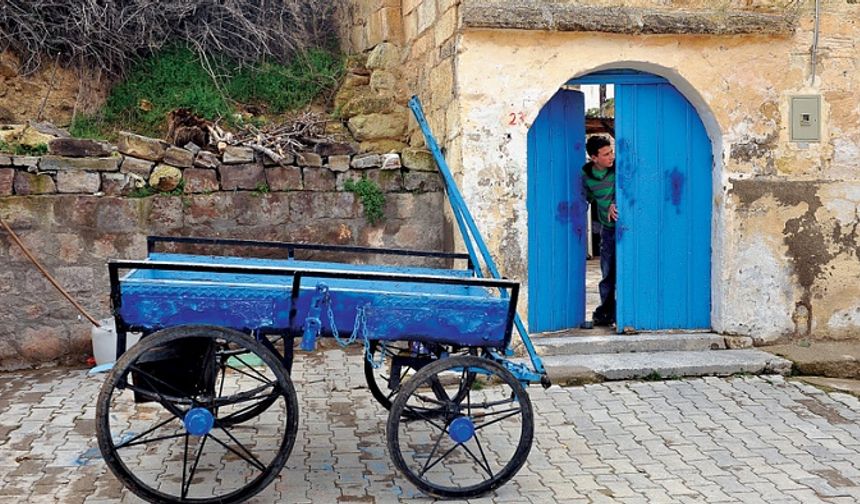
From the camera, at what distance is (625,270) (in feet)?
24.4

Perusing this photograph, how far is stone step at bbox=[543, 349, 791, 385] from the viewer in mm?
6594

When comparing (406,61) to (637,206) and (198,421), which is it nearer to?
(637,206)

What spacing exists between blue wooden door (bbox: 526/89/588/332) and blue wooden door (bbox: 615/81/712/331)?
0.35m

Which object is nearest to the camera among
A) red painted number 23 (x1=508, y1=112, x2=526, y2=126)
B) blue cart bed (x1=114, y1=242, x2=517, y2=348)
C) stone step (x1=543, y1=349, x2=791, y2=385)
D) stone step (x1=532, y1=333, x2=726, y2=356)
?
blue cart bed (x1=114, y1=242, x2=517, y2=348)

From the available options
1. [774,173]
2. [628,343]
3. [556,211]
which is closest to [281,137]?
[556,211]

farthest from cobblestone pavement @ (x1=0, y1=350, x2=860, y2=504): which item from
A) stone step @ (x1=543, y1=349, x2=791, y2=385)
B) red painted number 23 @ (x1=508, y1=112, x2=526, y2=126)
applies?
red painted number 23 @ (x1=508, y1=112, x2=526, y2=126)

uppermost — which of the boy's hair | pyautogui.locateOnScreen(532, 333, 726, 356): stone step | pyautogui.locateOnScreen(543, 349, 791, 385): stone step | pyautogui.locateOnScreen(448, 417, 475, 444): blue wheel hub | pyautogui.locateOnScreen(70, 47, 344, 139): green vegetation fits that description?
pyautogui.locateOnScreen(70, 47, 344, 139): green vegetation

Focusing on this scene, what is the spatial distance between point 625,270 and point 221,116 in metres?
3.73

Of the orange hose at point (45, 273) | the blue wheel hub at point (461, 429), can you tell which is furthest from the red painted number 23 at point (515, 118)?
the orange hose at point (45, 273)

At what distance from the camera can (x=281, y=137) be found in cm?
756

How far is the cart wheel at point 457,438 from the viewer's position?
14.1ft

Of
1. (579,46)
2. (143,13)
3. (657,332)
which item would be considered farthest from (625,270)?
(143,13)

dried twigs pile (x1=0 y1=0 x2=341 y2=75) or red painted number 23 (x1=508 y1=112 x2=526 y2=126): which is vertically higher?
dried twigs pile (x1=0 y1=0 x2=341 y2=75)

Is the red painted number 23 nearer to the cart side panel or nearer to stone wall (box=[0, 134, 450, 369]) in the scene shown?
stone wall (box=[0, 134, 450, 369])
